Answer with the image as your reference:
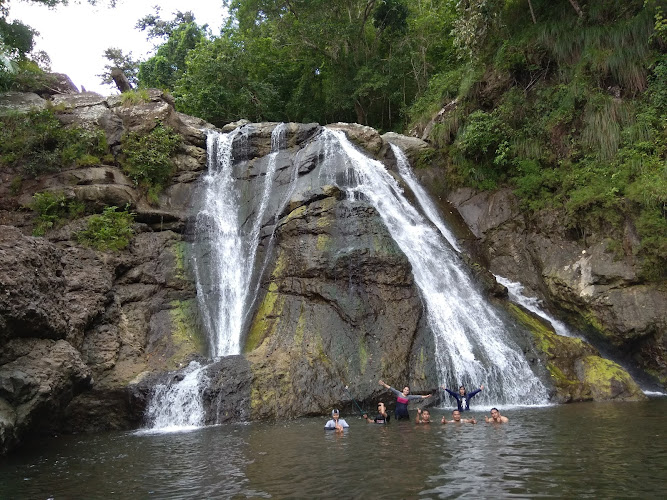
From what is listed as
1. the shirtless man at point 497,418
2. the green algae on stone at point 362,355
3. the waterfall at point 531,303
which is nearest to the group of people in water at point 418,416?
the shirtless man at point 497,418

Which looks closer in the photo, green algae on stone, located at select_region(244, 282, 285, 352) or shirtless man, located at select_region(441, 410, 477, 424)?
shirtless man, located at select_region(441, 410, 477, 424)

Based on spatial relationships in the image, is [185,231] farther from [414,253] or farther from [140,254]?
[414,253]

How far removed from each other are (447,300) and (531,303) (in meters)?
3.81

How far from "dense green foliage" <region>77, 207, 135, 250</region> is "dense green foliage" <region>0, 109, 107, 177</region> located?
3.16 metres

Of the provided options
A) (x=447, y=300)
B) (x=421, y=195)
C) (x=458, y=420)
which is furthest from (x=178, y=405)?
(x=421, y=195)

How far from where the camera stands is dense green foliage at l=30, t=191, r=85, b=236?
658 inches

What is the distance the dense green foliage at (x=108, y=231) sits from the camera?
1614 cm

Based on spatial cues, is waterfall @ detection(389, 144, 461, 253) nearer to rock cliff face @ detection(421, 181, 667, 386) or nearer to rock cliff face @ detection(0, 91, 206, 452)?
rock cliff face @ detection(421, 181, 667, 386)

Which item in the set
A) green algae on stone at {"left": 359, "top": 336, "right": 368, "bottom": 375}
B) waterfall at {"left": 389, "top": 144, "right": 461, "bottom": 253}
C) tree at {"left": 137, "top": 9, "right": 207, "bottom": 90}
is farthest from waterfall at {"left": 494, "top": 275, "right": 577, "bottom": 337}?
tree at {"left": 137, "top": 9, "right": 207, "bottom": 90}

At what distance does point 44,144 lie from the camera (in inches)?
744

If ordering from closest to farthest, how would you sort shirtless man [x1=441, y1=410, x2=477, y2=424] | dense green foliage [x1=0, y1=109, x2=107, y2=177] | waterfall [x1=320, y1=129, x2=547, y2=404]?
shirtless man [x1=441, y1=410, x2=477, y2=424], waterfall [x1=320, y1=129, x2=547, y2=404], dense green foliage [x1=0, y1=109, x2=107, y2=177]

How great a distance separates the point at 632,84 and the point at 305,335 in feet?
48.9

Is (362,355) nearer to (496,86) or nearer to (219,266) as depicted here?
(219,266)

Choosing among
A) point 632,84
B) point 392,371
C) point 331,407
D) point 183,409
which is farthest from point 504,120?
point 183,409
